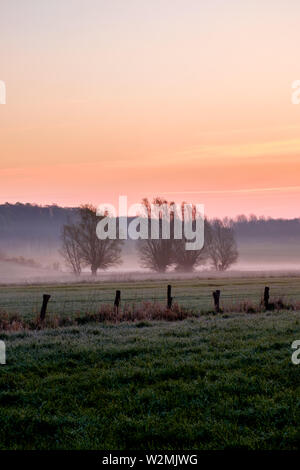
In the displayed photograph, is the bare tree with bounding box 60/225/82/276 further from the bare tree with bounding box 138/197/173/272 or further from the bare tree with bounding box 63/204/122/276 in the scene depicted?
the bare tree with bounding box 138/197/173/272

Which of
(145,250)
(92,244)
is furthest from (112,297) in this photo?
(145,250)

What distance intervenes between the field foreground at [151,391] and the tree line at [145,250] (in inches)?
2911

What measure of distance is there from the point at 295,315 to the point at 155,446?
1471 cm

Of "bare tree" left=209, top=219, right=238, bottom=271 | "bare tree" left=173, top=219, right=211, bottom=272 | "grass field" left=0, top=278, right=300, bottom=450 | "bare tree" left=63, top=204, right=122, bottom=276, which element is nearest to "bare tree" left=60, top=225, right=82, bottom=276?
"bare tree" left=63, top=204, right=122, bottom=276

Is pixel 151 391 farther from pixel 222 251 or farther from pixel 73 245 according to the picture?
pixel 222 251

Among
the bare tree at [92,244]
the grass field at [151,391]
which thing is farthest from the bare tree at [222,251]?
the grass field at [151,391]

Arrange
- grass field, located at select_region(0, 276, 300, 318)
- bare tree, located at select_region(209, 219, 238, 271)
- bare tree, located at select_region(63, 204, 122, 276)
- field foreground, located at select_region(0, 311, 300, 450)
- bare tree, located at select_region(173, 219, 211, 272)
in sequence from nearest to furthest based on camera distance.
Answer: field foreground, located at select_region(0, 311, 300, 450) < grass field, located at select_region(0, 276, 300, 318) < bare tree, located at select_region(63, 204, 122, 276) < bare tree, located at select_region(173, 219, 211, 272) < bare tree, located at select_region(209, 219, 238, 271)

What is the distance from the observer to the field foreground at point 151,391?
8.77m

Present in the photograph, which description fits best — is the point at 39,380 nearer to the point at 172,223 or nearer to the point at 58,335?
the point at 58,335

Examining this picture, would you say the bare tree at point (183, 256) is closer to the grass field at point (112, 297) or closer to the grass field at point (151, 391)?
the grass field at point (112, 297)

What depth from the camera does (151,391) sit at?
35.9 ft

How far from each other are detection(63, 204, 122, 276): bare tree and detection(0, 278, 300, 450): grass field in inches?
2893

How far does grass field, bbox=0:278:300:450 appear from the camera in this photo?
28.8 ft
